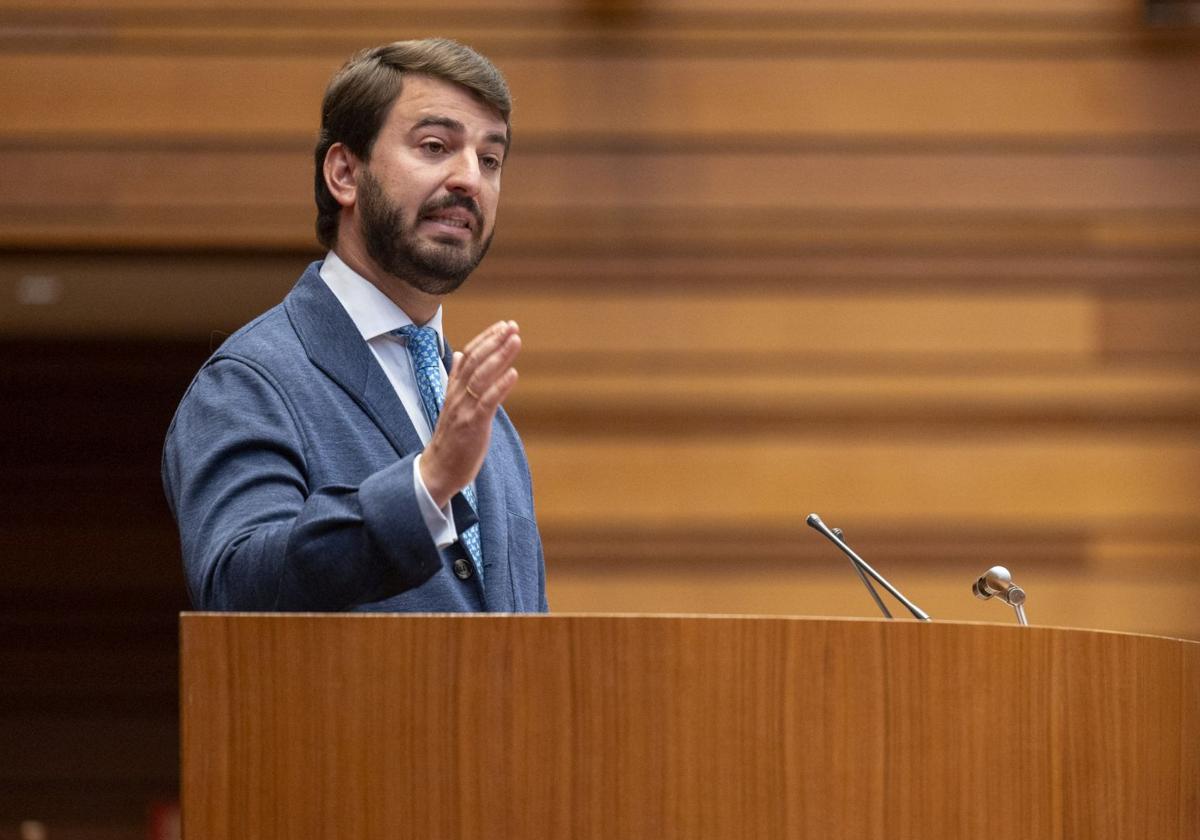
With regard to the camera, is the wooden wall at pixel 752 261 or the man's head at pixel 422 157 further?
the wooden wall at pixel 752 261

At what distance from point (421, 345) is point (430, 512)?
0.59 m

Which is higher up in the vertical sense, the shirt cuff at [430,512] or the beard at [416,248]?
the beard at [416,248]

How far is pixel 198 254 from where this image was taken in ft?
14.7

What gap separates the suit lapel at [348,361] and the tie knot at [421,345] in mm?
83

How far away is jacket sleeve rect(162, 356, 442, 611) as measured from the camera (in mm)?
1644

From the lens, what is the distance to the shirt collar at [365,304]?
215cm

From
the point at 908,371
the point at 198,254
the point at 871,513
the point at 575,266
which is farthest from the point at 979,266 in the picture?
the point at 198,254

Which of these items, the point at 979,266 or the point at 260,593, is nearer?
the point at 260,593

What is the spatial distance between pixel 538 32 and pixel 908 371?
1.40 meters

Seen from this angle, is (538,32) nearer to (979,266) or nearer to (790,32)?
(790,32)

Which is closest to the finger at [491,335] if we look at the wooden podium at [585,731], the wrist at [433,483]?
the wrist at [433,483]

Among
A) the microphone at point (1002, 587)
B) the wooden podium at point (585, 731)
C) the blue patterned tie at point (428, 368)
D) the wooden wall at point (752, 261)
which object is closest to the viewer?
the wooden podium at point (585, 731)

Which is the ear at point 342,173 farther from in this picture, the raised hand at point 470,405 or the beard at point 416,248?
the raised hand at point 470,405

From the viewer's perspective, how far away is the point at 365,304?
7.11 feet
